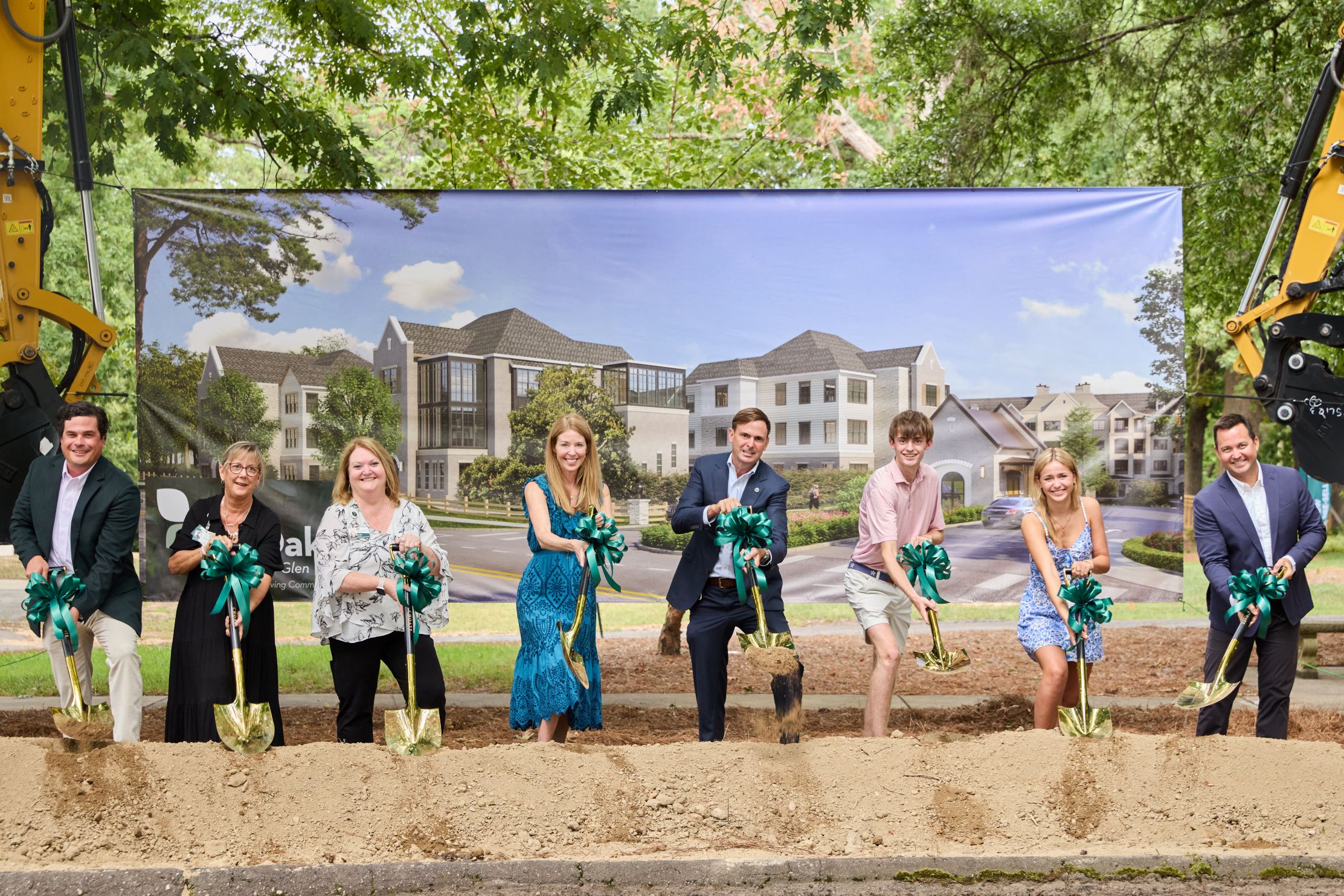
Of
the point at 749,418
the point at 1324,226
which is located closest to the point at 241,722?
the point at 749,418

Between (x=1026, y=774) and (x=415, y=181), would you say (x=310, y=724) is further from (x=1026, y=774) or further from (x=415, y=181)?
(x=415, y=181)

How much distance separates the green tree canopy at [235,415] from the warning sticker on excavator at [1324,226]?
20.3 ft

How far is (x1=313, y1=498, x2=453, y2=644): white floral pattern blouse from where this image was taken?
15.8 feet

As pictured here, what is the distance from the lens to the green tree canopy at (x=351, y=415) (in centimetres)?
709

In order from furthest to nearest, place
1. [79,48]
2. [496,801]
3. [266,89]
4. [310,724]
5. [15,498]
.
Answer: [266,89] → [79,48] → [310,724] → [15,498] → [496,801]

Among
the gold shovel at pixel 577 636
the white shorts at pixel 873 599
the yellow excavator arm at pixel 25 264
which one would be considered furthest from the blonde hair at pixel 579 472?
the yellow excavator arm at pixel 25 264

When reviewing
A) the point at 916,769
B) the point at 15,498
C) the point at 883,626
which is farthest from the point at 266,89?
the point at 916,769

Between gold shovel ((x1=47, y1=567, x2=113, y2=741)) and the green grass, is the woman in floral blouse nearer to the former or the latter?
gold shovel ((x1=47, y1=567, x2=113, y2=741))

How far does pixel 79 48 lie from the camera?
8.55 m

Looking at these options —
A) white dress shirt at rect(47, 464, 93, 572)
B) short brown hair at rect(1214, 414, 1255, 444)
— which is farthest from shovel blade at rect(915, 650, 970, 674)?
white dress shirt at rect(47, 464, 93, 572)

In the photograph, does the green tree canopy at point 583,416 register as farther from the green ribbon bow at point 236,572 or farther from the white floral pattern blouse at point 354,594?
the green ribbon bow at point 236,572

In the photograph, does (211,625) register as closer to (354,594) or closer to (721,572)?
(354,594)

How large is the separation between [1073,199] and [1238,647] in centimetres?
310

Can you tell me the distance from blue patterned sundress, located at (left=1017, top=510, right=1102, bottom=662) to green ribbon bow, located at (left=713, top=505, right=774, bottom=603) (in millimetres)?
1247
